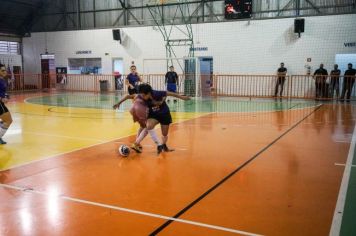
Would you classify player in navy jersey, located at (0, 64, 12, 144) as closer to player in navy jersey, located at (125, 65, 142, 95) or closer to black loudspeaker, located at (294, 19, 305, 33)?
player in navy jersey, located at (125, 65, 142, 95)

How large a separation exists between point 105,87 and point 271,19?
1328cm

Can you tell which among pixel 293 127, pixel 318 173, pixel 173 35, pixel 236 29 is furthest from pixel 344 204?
pixel 173 35

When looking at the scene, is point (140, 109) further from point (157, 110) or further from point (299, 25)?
point (299, 25)

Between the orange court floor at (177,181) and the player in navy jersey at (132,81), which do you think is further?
the player in navy jersey at (132,81)

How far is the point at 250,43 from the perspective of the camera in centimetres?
2441

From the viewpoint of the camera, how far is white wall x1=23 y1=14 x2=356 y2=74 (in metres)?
22.3

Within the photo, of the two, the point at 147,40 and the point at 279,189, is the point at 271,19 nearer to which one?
the point at 147,40

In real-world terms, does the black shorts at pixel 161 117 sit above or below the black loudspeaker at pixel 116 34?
below

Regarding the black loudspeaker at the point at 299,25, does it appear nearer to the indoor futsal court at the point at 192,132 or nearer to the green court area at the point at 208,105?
the indoor futsal court at the point at 192,132

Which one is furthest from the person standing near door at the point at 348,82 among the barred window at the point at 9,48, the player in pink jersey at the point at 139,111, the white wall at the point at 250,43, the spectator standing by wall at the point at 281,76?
the barred window at the point at 9,48

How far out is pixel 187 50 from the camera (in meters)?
26.5

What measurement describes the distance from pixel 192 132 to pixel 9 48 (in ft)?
91.6

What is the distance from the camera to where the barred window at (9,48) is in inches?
1285

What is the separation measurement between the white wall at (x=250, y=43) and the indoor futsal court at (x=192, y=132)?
79 mm
